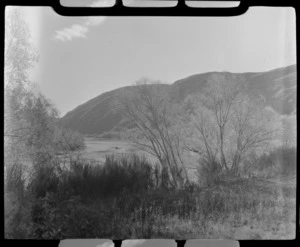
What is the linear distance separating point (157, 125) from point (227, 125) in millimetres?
380

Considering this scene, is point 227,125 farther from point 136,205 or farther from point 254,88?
point 136,205

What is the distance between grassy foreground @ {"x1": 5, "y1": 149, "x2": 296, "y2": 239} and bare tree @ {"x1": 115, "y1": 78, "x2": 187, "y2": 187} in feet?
0.25

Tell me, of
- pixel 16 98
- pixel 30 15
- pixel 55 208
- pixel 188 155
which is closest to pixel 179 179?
pixel 188 155

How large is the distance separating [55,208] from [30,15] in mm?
1034

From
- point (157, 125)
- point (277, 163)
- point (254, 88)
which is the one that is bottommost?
point (277, 163)

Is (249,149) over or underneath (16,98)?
underneath

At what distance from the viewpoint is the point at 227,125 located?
7.03 ft

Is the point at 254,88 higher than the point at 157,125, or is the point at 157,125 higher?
the point at 254,88

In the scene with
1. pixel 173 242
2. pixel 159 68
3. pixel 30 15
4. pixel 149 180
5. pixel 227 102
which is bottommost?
pixel 173 242

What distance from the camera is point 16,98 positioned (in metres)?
2.12

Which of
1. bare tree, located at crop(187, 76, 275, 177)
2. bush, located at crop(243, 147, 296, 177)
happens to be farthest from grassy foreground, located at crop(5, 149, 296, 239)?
bare tree, located at crop(187, 76, 275, 177)

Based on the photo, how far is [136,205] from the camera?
2.12m

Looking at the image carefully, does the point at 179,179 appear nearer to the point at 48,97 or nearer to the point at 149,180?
the point at 149,180

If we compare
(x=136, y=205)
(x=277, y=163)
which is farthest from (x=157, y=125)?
(x=277, y=163)
